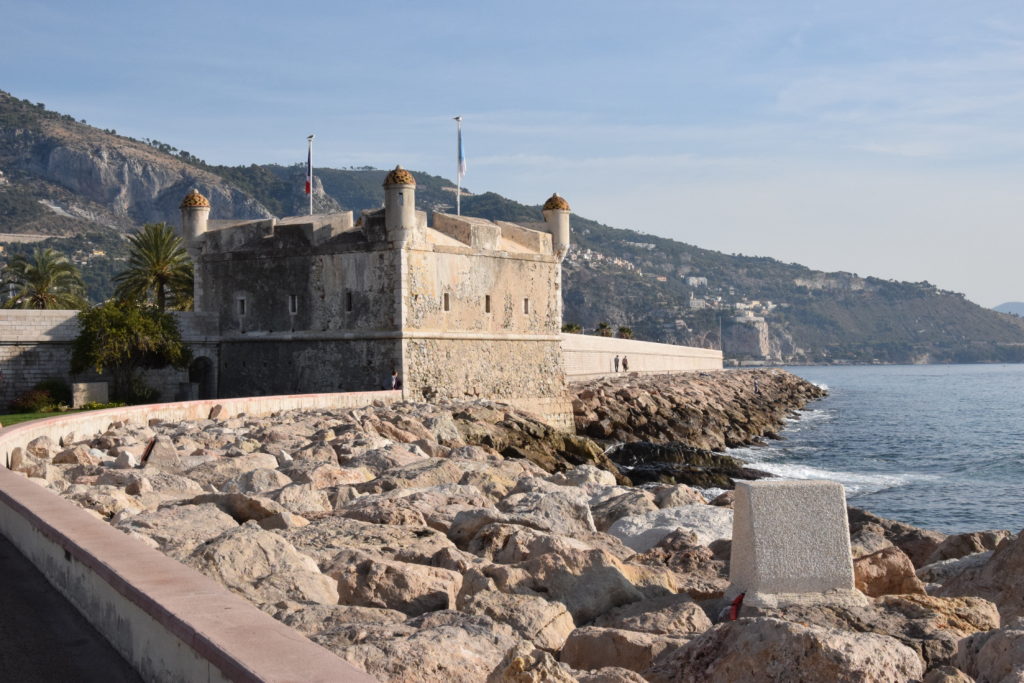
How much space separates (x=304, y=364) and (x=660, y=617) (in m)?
24.2

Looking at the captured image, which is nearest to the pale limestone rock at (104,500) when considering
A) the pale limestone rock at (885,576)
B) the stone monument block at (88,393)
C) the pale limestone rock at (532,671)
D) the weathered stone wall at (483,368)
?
the pale limestone rock at (532,671)

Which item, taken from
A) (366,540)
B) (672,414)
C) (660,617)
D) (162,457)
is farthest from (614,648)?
(672,414)

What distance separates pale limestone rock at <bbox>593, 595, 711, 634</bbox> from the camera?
6.35 m

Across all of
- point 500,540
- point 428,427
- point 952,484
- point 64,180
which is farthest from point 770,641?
point 64,180

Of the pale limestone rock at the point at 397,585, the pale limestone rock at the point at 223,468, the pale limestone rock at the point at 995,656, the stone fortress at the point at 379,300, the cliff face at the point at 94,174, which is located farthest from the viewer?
the cliff face at the point at 94,174

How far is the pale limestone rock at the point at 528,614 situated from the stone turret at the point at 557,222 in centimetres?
2678

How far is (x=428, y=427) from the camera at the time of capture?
22.4m

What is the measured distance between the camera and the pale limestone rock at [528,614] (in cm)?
608

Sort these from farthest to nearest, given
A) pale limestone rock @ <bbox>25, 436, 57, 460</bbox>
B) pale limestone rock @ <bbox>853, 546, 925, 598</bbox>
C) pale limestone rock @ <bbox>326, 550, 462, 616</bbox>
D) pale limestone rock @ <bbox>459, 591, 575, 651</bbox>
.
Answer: pale limestone rock @ <bbox>25, 436, 57, 460</bbox>, pale limestone rock @ <bbox>853, 546, 925, 598</bbox>, pale limestone rock @ <bbox>326, 550, 462, 616</bbox>, pale limestone rock @ <bbox>459, 591, 575, 651</bbox>

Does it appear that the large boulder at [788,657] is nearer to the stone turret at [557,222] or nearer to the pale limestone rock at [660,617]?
the pale limestone rock at [660,617]

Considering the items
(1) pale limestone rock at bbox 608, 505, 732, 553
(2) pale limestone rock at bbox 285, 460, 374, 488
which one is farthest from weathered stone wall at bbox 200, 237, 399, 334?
(1) pale limestone rock at bbox 608, 505, 732, 553

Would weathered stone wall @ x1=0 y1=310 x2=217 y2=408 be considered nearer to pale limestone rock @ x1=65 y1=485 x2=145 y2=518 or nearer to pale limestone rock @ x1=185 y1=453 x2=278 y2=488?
pale limestone rock @ x1=185 y1=453 x2=278 y2=488

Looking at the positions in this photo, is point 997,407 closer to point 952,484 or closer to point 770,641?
point 952,484

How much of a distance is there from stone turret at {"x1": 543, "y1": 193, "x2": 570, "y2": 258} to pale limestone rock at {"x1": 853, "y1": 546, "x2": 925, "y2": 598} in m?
25.7
